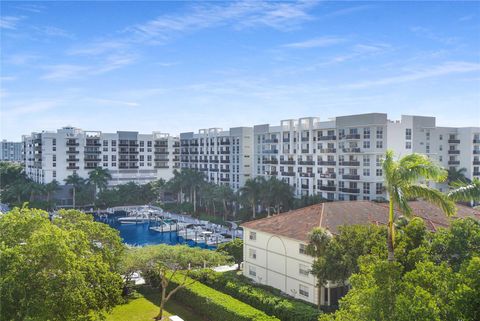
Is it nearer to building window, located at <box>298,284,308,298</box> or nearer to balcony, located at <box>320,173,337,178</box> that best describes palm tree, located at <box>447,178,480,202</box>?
building window, located at <box>298,284,308,298</box>

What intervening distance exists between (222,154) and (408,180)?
7664 centimetres

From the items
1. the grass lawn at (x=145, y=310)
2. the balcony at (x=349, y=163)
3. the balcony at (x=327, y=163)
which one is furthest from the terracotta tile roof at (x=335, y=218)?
the balcony at (x=327, y=163)

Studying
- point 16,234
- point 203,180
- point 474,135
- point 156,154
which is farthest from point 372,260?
point 156,154

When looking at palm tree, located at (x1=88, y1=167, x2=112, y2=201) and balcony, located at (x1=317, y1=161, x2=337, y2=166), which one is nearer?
balcony, located at (x1=317, y1=161, x2=337, y2=166)

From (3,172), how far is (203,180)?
5090cm

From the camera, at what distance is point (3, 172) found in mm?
104875

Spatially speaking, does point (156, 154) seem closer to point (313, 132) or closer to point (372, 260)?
point (313, 132)

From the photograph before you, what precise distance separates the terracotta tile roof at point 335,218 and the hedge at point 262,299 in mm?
4889

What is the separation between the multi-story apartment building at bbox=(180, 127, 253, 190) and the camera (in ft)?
292

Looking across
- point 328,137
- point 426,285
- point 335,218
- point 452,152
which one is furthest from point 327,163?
point 426,285

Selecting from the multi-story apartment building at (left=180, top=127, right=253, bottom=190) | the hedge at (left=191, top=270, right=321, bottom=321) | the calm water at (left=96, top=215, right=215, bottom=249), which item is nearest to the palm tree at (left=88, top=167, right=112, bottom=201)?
the calm water at (left=96, top=215, right=215, bottom=249)

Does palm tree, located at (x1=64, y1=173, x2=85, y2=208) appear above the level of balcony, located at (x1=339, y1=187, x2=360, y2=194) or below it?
below

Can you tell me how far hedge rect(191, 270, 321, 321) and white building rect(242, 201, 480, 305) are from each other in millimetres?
1362

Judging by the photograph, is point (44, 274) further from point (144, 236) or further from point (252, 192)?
point (252, 192)
